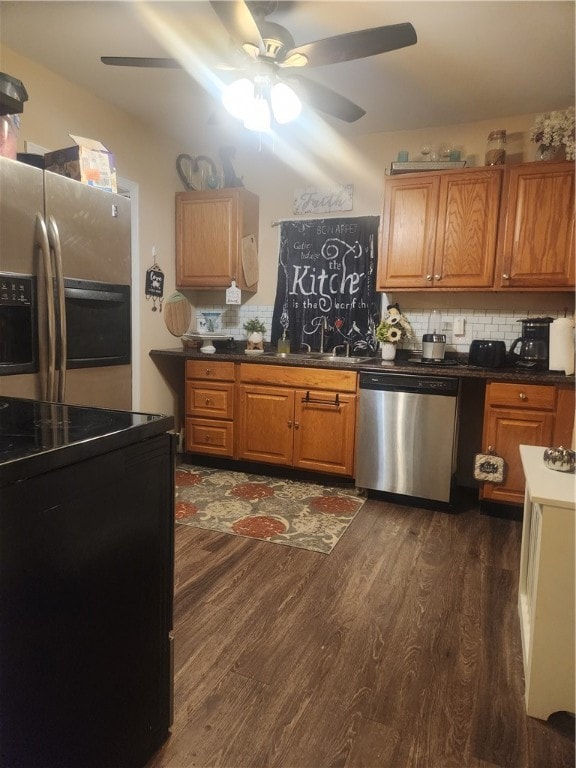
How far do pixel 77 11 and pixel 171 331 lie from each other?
221 cm

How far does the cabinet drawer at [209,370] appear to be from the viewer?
3541 millimetres

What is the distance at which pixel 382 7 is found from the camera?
2.09 metres

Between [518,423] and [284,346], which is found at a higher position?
[284,346]

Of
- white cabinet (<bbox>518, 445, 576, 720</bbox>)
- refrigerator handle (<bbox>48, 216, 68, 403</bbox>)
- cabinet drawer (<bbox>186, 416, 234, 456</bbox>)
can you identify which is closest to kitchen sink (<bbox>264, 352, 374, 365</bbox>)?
cabinet drawer (<bbox>186, 416, 234, 456</bbox>)

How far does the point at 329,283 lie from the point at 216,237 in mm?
980

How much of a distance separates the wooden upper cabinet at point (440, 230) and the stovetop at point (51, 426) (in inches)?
98.9

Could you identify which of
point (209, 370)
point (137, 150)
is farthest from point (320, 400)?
point (137, 150)

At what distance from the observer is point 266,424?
3.45 meters

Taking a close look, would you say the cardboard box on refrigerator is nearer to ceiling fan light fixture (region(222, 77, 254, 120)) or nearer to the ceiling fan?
the ceiling fan

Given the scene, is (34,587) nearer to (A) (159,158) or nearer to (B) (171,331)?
(B) (171,331)

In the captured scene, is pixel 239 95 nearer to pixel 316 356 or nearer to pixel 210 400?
pixel 316 356

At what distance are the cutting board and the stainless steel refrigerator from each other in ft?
4.96

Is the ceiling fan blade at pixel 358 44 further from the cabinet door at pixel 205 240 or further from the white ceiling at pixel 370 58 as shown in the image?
the cabinet door at pixel 205 240

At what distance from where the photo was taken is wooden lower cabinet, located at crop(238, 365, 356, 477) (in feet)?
10.5
